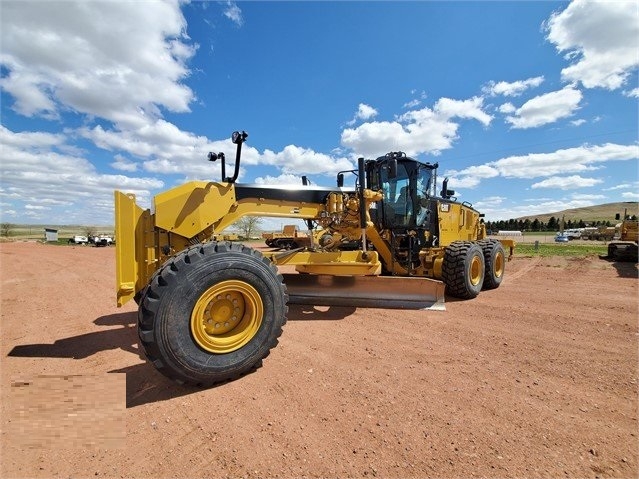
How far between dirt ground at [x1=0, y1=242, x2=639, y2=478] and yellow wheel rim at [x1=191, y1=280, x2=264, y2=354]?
16.9 inches

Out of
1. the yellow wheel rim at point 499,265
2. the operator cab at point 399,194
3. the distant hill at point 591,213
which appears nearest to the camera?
the operator cab at point 399,194

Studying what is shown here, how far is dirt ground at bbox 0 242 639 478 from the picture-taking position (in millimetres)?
2225

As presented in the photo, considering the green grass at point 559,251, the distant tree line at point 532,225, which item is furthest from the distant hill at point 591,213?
the green grass at point 559,251

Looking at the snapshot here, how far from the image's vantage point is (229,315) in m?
3.59

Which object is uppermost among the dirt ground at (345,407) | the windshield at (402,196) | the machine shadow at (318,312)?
the windshield at (402,196)

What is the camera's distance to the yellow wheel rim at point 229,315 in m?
3.31

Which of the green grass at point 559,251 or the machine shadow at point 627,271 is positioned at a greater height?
the green grass at point 559,251

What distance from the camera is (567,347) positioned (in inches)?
169

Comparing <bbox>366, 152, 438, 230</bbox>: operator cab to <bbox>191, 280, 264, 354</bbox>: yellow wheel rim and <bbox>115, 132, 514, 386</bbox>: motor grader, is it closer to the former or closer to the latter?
<bbox>115, 132, 514, 386</bbox>: motor grader

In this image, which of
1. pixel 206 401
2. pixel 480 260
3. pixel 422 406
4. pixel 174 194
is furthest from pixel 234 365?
pixel 480 260

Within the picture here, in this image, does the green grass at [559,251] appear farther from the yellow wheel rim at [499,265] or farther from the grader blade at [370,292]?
the grader blade at [370,292]

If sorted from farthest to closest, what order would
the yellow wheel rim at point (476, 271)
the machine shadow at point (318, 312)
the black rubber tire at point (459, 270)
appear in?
the yellow wheel rim at point (476, 271) → the black rubber tire at point (459, 270) → the machine shadow at point (318, 312)

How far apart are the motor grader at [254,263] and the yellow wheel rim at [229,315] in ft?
0.03

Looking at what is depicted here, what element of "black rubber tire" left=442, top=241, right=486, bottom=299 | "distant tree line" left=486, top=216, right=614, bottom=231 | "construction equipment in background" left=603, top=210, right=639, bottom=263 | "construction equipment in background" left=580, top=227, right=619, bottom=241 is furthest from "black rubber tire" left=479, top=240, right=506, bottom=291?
"distant tree line" left=486, top=216, right=614, bottom=231
